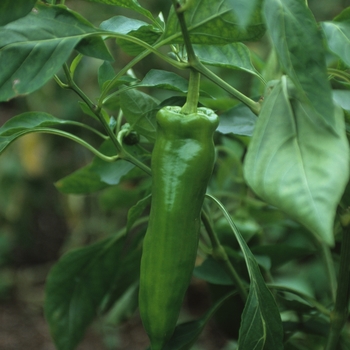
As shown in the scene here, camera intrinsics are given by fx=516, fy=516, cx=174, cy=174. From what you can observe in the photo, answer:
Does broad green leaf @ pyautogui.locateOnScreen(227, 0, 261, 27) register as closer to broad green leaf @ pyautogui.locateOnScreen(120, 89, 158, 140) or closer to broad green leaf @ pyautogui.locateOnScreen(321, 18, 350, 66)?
broad green leaf @ pyautogui.locateOnScreen(321, 18, 350, 66)

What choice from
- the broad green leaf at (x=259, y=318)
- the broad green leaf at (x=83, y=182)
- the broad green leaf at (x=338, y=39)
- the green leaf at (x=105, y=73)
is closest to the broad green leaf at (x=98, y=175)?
the broad green leaf at (x=83, y=182)

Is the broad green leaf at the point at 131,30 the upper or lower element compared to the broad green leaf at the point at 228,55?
upper

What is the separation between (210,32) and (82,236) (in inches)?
58.4

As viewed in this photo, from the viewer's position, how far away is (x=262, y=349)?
20.4 inches

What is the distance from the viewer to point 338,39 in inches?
17.3

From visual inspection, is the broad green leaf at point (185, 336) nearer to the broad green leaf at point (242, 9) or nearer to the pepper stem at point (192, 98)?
the pepper stem at point (192, 98)

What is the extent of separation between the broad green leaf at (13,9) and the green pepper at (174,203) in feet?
0.49

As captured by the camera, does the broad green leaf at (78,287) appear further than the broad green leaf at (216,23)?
Yes

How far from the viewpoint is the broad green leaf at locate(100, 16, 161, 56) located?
499 millimetres

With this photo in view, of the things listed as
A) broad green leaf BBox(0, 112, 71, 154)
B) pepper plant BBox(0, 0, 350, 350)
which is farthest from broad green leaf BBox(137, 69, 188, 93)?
broad green leaf BBox(0, 112, 71, 154)

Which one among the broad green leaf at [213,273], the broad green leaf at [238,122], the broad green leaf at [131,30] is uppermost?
the broad green leaf at [131,30]

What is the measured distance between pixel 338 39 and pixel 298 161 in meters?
0.13

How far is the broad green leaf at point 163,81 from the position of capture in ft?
1.74

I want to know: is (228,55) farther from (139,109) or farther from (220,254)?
(220,254)
